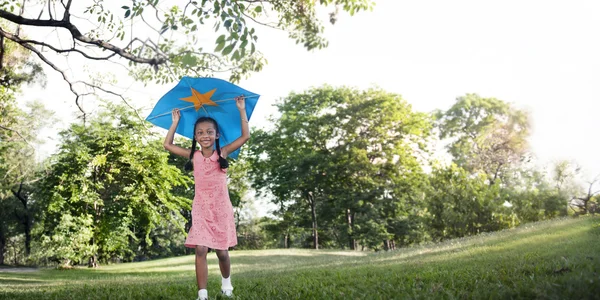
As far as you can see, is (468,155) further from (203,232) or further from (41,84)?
(203,232)

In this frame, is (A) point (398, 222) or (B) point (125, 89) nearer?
(B) point (125, 89)

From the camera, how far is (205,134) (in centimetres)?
500

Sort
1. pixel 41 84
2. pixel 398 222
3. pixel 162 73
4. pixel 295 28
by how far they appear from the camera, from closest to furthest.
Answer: pixel 295 28
pixel 162 73
pixel 41 84
pixel 398 222

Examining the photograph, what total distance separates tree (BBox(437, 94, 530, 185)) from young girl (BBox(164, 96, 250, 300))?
2877 cm

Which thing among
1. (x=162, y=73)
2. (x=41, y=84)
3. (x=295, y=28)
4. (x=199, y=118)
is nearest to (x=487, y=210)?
(x=295, y=28)

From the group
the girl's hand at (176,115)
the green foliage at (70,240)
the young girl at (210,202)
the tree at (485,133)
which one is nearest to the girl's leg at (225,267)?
the young girl at (210,202)

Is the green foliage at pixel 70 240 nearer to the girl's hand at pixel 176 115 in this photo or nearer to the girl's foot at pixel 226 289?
the girl's hand at pixel 176 115

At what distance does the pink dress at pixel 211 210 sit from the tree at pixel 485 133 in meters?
28.9

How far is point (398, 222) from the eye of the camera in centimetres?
3036

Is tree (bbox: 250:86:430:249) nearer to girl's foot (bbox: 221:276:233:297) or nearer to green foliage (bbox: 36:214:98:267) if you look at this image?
green foliage (bbox: 36:214:98:267)

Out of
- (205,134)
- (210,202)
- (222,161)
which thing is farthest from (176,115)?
(210,202)

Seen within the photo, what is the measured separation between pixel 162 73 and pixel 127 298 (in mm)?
5491

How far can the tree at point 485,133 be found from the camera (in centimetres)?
3150

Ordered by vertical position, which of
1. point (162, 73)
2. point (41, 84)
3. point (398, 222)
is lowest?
point (398, 222)
